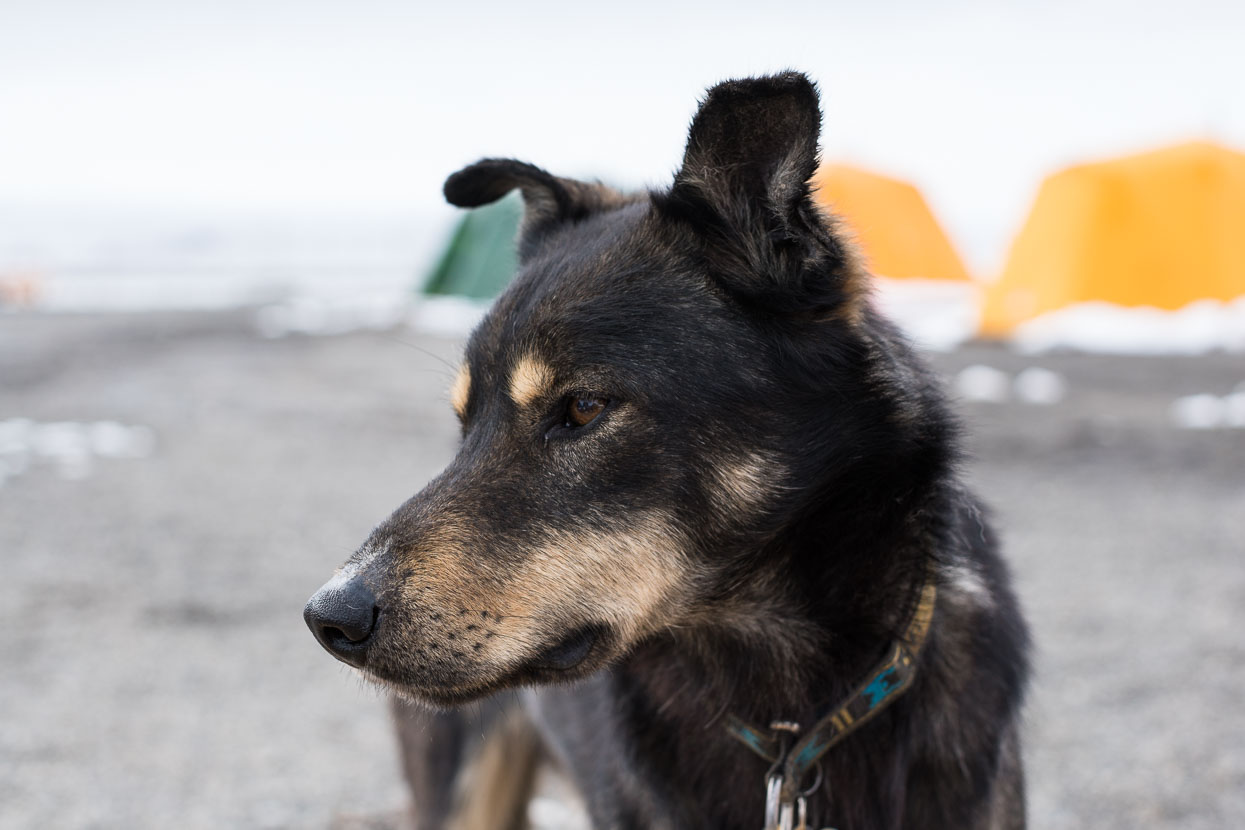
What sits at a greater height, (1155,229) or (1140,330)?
(1155,229)

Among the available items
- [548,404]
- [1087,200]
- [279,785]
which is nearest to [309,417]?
[279,785]

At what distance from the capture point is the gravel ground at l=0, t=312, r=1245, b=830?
4262 millimetres

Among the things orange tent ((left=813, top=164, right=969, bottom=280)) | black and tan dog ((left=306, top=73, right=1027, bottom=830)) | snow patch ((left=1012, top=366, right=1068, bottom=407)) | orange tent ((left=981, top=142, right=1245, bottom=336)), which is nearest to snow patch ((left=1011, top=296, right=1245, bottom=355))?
orange tent ((left=981, top=142, right=1245, bottom=336))

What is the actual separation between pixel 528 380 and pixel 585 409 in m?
0.15

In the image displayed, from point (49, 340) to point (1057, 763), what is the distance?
60.4 feet

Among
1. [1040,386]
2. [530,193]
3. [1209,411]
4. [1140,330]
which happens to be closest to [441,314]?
[1040,386]

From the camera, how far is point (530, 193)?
296cm

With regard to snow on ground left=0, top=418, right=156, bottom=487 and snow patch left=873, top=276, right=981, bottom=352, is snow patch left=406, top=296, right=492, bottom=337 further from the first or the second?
snow patch left=873, top=276, right=981, bottom=352

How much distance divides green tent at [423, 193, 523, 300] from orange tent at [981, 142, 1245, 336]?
9.18 metres

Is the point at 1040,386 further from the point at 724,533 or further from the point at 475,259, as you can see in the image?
the point at 475,259

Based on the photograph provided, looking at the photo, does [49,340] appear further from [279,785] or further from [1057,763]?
[1057,763]

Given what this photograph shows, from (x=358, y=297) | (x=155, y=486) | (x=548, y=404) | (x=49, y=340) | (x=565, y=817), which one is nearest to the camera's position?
(x=548, y=404)

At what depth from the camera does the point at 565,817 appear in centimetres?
425

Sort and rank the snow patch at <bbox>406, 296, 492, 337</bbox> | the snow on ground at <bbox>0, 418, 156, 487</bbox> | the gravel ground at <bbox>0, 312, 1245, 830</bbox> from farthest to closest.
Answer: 1. the snow patch at <bbox>406, 296, 492, 337</bbox>
2. the snow on ground at <bbox>0, 418, 156, 487</bbox>
3. the gravel ground at <bbox>0, 312, 1245, 830</bbox>
